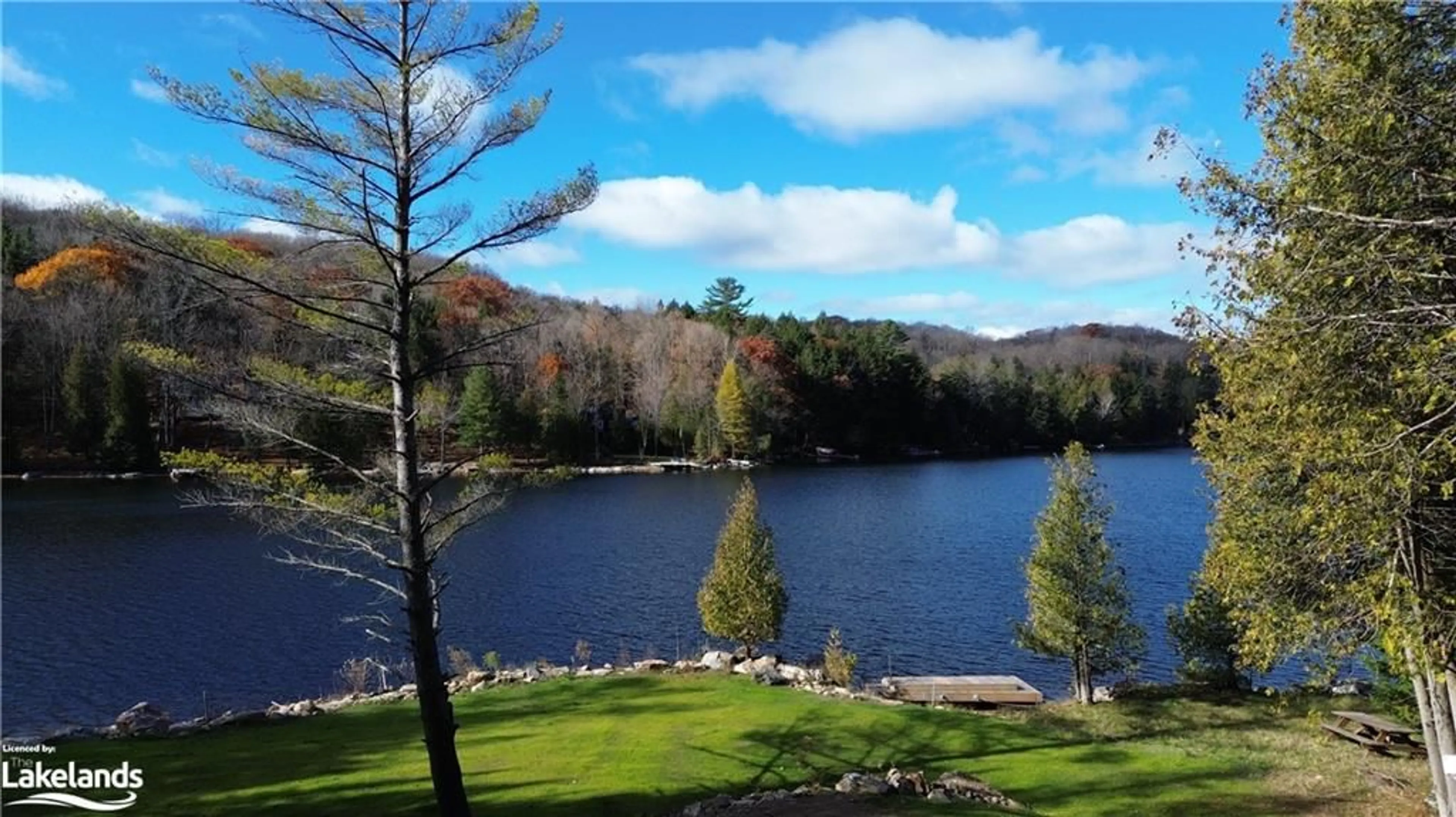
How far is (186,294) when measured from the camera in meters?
9.81

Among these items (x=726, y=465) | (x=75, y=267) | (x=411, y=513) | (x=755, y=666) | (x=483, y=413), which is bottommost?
(x=755, y=666)

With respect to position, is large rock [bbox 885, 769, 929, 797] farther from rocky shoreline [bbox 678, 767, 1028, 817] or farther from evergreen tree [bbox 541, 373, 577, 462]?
evergreen tree [bbox 541, 373, 577, 462]

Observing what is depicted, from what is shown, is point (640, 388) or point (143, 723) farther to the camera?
point (640, 388)

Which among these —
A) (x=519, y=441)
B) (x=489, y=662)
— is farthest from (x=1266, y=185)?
(x=519, y=441)

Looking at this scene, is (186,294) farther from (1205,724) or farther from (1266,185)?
(1205,724)

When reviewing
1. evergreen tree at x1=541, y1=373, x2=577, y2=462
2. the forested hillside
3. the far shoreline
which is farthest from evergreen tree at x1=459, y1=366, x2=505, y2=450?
the far shoreline

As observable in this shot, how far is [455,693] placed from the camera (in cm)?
1897

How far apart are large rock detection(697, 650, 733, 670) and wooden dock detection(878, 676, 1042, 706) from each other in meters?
3.79

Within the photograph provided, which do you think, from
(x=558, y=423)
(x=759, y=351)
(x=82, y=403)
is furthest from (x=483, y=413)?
(x=759, y=351)

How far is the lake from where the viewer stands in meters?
23.9

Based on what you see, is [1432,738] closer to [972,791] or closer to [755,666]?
[972,791]

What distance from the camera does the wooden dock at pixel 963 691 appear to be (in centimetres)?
2011

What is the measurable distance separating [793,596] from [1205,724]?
16737 millimetres

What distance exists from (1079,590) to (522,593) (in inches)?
815
